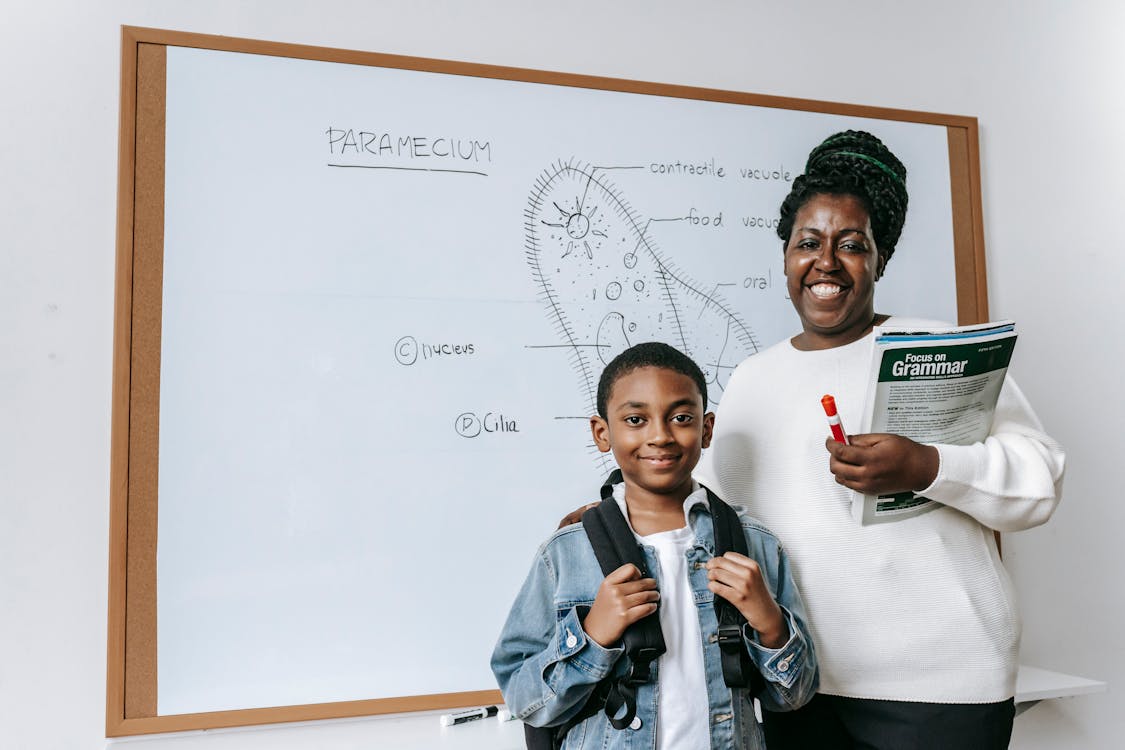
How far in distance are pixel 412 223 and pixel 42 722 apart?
0.98m

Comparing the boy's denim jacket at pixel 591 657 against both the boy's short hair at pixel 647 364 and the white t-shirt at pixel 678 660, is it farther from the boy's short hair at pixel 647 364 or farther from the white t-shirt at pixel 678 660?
the boy's short hair at pixel 647 364

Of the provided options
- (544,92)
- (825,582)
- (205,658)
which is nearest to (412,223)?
(544,92)

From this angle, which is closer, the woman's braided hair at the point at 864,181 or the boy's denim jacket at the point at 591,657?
the boy's denim jacket at the point at 591,657

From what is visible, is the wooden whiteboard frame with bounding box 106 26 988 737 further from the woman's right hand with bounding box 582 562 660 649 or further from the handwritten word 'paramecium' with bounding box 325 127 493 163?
the woman's right hand with bounding box 582 562 660 649

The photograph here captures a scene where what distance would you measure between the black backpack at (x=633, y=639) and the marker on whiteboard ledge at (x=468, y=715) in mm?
510

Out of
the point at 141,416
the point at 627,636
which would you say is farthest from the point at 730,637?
the point at 141,416

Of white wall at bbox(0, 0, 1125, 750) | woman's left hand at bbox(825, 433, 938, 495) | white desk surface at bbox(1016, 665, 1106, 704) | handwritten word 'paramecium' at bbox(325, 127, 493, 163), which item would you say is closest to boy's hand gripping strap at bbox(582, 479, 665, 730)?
woman's left hand at bbox(825, 433, 938, 495)

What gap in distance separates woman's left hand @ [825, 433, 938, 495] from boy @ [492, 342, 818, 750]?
0.13 metres

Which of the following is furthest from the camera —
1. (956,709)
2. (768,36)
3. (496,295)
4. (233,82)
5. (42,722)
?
(768,36)

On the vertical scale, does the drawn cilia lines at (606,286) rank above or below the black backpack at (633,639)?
above

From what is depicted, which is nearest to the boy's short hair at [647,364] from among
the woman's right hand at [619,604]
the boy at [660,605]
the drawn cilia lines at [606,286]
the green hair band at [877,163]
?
the boy at [660,605]

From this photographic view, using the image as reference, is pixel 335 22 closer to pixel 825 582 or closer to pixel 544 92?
pixel 544 92

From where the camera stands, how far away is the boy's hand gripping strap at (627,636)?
923mm

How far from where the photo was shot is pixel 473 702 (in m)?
1.53
